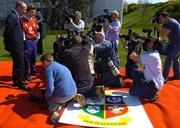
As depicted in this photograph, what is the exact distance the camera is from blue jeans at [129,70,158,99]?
6.90 m

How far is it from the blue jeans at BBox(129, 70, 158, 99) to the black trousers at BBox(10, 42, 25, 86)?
2.18 metres

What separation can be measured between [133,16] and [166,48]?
4460 centimetres

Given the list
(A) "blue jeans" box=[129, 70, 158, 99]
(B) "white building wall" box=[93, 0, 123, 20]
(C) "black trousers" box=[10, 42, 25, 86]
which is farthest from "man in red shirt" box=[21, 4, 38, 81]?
(B) "white building wall" box=[93, 0, 123, 20]

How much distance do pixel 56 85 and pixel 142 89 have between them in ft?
5.51

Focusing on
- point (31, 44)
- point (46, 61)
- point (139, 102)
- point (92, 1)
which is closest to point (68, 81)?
point (46, 61)

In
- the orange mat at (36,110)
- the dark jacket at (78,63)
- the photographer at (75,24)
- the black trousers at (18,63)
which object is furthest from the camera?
the photographer at (75,24)

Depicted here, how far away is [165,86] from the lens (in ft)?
25.8

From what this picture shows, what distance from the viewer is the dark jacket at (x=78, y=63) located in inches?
264

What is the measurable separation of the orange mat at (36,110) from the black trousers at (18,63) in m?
0.21

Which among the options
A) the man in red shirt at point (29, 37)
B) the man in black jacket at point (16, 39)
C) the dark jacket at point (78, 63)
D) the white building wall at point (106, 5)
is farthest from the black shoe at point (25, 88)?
the white building wall at point (106, 5)

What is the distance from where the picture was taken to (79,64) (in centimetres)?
675

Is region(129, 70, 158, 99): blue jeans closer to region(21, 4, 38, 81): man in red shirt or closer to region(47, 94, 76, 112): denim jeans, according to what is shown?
region(47, 94, 76, 112): denim jeans

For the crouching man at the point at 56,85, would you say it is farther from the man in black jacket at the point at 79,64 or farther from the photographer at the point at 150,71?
the photographer at the point at 150,71

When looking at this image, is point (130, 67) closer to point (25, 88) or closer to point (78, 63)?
point (78, 63)
